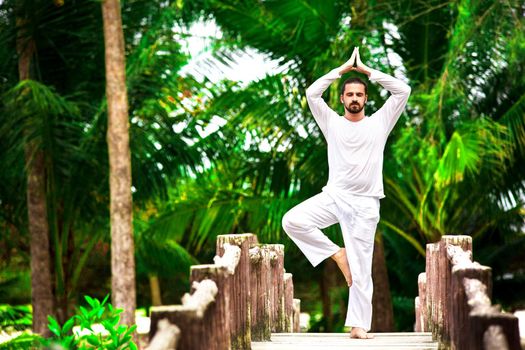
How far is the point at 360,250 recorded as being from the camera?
758 cm

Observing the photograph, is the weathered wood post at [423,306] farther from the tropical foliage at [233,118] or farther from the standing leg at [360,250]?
the tropical foliage at [233,118]

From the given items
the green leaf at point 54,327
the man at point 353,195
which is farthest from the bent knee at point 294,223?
the green leaf at point 54,327

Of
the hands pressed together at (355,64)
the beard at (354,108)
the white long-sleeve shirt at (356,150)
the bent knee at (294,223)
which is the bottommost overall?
the bent knee at (294,223)

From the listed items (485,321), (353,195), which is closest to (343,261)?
(353,195)

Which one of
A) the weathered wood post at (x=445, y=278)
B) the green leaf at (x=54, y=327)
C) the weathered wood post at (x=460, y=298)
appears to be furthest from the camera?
the weathered wood post at (x=445, y=278)

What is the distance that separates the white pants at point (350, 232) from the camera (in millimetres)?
7512

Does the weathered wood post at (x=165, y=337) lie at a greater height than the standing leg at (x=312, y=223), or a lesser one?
lesser

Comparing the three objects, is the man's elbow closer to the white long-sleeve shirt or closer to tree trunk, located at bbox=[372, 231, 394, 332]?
the white long-sleeve shirt

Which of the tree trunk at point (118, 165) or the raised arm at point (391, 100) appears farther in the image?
the tree trunk at point (118, 165)

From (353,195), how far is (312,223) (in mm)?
359

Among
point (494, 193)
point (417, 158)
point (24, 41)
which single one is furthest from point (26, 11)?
point (494, 193)

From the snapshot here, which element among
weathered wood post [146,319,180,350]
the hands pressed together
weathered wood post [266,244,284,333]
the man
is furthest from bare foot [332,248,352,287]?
weathered wood post [146,319,180,350]

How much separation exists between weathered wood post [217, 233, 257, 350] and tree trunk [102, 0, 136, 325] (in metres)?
6.89

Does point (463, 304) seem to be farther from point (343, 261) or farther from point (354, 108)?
point (354, 108)
